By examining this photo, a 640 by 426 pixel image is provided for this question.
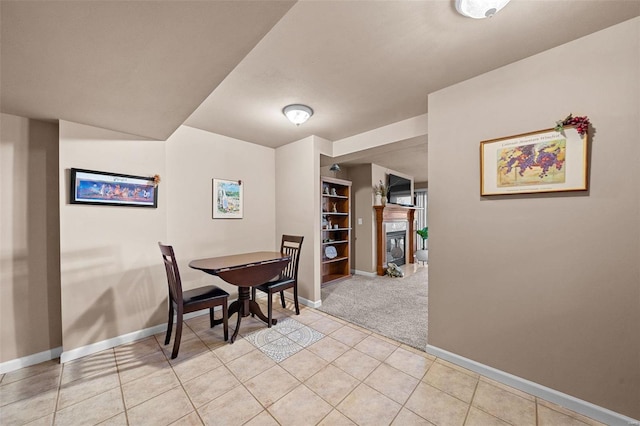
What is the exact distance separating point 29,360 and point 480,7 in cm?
393

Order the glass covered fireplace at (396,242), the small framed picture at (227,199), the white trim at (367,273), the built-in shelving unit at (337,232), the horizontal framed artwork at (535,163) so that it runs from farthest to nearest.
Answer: the glass covered fireplace at (396,242), the white trim at (367,273), the built-in shelving unit at (337,232), the small framed picture at (227,199), the horizontal framed artwork at (535,163)

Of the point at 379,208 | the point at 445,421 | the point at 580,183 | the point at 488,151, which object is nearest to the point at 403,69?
the point at 488,151

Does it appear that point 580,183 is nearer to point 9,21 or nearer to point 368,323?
point 368,323

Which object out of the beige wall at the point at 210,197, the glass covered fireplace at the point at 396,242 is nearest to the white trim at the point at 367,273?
the glass covered fireplace at the point at 396,242

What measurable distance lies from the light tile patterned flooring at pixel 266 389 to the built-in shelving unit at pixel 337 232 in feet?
7.69

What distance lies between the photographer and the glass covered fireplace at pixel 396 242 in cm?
524

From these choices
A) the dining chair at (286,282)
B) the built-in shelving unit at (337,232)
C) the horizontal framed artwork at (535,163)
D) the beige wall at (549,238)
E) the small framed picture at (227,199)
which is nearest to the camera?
the beige wall at (549,238)

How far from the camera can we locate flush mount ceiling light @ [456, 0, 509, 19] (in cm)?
117

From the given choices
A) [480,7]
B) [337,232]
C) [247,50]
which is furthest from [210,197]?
[480,7]

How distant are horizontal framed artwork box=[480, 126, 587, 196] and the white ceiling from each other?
51 cm

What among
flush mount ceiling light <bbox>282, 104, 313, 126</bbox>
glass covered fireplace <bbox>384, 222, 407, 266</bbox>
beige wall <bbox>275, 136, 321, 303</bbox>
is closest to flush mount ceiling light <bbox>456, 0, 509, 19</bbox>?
flush mount ceiling light <bbox>282, 104, 313, 126</bbox>

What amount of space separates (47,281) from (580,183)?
3.99 m

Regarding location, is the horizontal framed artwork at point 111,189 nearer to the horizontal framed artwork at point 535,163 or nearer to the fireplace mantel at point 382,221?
the horizontal framed artwork at point 535,163

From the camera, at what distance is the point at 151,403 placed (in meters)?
1.55
